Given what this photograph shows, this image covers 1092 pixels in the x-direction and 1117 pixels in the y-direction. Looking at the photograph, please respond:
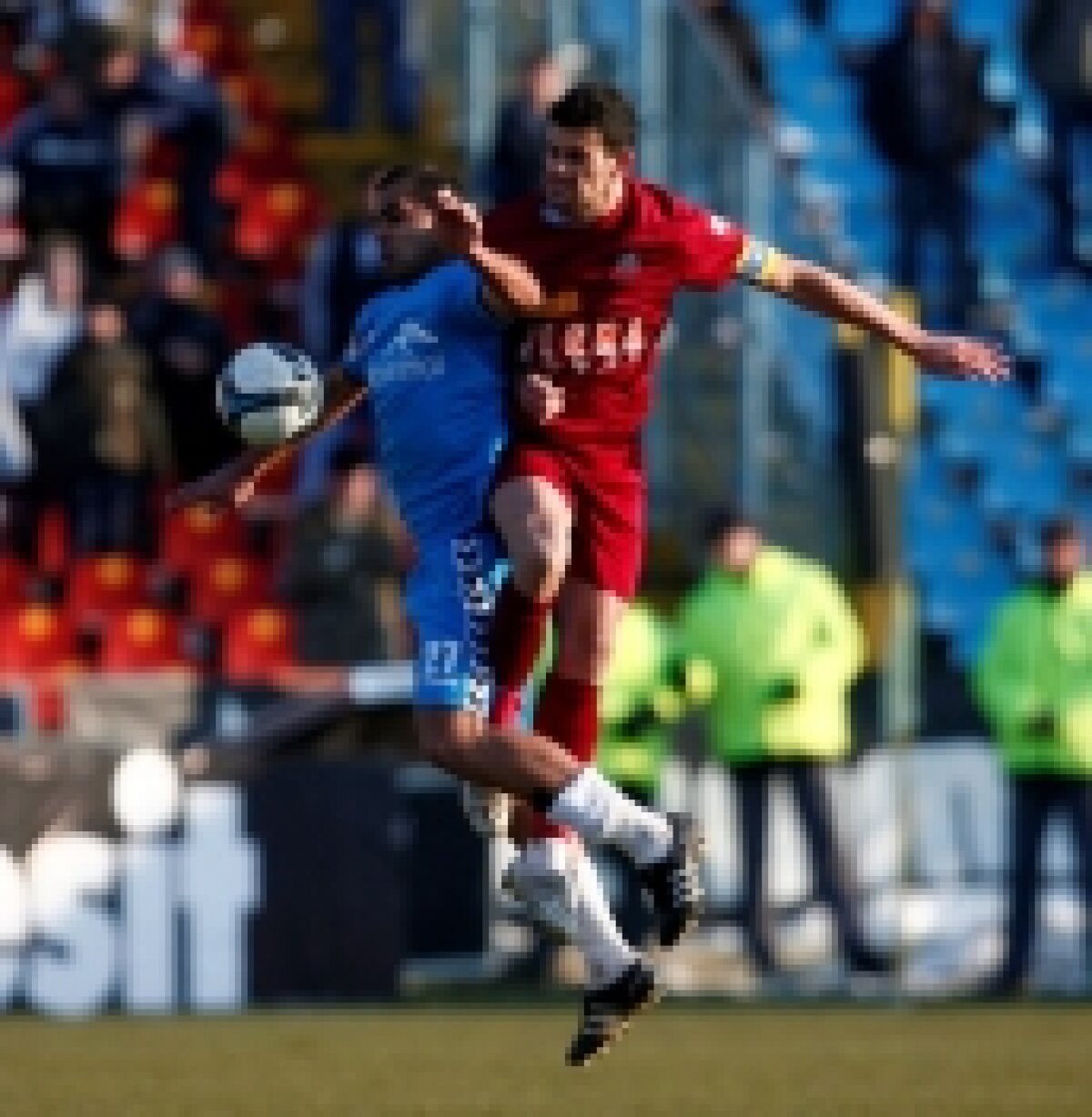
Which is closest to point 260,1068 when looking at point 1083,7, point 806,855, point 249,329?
point 806,855

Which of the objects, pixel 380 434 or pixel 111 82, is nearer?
pixel 380 434

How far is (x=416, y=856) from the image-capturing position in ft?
56.4

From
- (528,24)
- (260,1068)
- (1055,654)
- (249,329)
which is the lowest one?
(260,1068)

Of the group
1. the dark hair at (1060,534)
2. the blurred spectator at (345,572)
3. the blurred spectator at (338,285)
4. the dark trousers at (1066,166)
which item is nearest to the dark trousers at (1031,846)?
the dark hair at (1060,534)

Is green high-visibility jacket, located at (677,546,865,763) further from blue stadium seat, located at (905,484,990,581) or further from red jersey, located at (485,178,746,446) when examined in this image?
red jersey, located at (485,178,746,446)

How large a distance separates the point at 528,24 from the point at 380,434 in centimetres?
903

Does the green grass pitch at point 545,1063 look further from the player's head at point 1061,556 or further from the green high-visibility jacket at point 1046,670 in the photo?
the player's head at point 1061,556

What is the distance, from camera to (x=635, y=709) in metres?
16.9

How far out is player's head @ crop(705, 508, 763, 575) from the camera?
→ 16922 millimetres

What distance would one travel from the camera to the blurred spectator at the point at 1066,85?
20078 mm

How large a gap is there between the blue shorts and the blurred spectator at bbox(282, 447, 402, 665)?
7.47m

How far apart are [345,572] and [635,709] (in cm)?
179

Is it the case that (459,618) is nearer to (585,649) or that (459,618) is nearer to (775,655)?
(585,649)

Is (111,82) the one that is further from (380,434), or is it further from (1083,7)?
(380,434)
